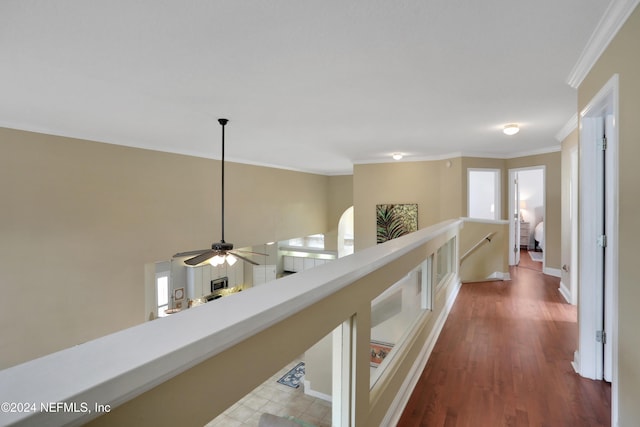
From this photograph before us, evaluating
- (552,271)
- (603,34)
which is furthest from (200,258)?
(552,271)

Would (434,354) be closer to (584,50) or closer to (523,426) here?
(523,426)

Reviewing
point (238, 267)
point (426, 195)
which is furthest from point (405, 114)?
point (238, 267)

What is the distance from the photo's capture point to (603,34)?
1798mm

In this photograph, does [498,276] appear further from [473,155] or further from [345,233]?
[345,233]

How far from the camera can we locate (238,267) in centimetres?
896

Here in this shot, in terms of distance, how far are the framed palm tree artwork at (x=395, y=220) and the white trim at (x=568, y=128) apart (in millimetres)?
2811

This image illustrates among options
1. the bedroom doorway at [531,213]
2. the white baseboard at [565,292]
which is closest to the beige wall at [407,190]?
the white baseboard at [565,292]

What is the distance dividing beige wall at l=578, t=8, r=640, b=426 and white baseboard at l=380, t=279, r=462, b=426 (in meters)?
1.06

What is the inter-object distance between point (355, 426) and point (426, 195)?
235 inches

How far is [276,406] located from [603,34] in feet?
8.29

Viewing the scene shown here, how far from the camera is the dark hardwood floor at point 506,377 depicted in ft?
6.27

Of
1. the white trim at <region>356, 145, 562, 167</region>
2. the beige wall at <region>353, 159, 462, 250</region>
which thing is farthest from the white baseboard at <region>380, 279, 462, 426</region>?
the white trim at <region>356, 145, 562, 167</region>

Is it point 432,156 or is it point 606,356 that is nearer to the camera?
point 606,356

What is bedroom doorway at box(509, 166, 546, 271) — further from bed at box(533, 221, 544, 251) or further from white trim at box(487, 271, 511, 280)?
white trim at box(487, 271, 511, 280)
